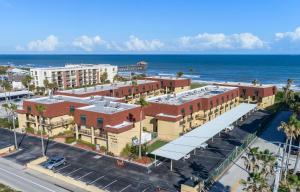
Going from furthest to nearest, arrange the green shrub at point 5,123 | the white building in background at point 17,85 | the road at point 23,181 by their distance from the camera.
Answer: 1. the white building in background at point 17,85
2. the green shrub at point 5,123
3. the road at point 23,181

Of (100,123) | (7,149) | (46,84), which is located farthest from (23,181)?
(46,84)

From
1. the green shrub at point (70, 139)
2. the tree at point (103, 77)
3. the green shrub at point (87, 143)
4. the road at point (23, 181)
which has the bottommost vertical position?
the road at point (23, 181)

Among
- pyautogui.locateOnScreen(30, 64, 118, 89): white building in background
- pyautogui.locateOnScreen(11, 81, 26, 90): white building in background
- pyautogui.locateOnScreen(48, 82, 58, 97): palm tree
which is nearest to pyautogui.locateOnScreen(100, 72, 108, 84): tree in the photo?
pyautogui.locateOnScreen(30, 64, 118, 89): white building in background

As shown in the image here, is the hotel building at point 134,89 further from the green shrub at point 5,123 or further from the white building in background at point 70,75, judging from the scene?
the white building in background at point 70,75

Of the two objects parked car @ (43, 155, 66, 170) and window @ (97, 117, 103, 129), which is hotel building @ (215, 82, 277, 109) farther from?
parked car @ (43, 155, 66, 170)

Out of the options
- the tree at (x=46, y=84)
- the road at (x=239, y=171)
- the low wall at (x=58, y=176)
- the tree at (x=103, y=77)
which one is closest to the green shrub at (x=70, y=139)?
the low wall at (x=58, y=176)

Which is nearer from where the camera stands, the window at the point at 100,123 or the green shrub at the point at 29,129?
the window at the point at 100,123

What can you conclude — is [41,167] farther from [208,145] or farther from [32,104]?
[208,145]

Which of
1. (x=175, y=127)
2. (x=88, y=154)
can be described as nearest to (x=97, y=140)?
(x=88, y=154)
